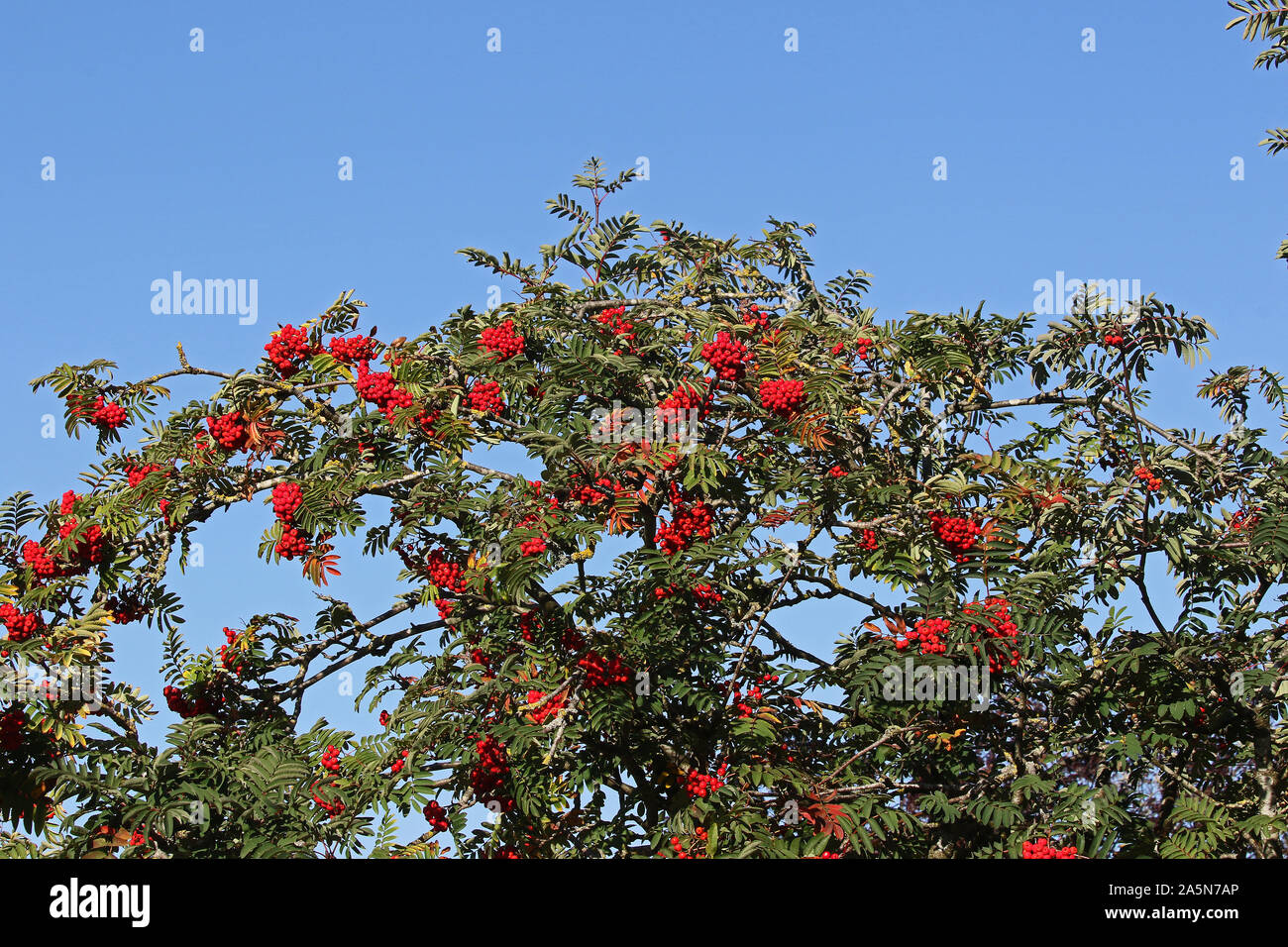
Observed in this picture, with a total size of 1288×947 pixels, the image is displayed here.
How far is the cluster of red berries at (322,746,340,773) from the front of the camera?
7.42m

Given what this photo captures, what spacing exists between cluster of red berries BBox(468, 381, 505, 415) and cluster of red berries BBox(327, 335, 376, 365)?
0.81 metres

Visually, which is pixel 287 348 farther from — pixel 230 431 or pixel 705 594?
pixel 705 594

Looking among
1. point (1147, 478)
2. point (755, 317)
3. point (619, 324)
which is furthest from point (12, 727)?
point (1147, 478)

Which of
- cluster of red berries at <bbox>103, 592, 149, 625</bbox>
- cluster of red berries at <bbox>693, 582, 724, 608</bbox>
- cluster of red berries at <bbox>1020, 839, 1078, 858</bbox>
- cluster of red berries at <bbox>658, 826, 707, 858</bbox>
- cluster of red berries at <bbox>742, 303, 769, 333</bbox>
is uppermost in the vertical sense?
cluster of red berries at <bbox>742, 303, 769, 333</bbox>

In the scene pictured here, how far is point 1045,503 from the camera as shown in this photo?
7.95 meters

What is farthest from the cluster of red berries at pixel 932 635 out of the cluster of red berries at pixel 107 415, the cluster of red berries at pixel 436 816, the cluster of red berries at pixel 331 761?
the cluster of red berries at pixel 107 415

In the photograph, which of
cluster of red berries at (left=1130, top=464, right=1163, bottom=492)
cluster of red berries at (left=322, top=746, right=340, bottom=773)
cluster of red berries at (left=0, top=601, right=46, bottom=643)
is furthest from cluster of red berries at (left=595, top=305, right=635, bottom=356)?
cluster of red berries at (left=0, top=601, right=46, bottom=643)

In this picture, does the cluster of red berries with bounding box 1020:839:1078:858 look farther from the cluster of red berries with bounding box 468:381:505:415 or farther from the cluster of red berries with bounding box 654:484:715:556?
the cluster of red berries with bounding box 468:381:505:415

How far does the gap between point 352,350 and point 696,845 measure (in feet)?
13.2

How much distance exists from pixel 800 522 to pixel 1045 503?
6.02 ft

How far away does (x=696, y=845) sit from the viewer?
668 cm

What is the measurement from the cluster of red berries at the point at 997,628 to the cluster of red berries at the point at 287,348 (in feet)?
15.7

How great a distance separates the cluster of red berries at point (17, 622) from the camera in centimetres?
762
